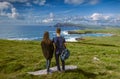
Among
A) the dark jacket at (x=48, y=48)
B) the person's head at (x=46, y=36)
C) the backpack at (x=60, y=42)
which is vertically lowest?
the dark jacket at (x=48, y=48)

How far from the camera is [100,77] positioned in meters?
21.4

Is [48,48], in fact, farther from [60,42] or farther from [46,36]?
[60,42]

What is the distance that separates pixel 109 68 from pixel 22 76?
33.1 ft

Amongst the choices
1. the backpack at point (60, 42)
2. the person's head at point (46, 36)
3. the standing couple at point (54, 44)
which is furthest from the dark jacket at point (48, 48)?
the backpack at point (60, 42)

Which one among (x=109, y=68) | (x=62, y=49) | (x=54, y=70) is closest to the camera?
(x=62, y=49)

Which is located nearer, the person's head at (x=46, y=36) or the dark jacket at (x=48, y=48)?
the person's head at (x=46, y=36)

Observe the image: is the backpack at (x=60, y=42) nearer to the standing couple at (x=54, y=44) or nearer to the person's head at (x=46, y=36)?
the standing couple at (x=54, y=44)

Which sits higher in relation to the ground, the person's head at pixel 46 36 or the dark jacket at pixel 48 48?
the person's head at pixel 46 36

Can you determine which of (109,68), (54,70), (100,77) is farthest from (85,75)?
(109,68)

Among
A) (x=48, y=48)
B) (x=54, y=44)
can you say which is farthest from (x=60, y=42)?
(x=48, y=48)

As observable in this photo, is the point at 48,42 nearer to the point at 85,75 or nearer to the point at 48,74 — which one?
the point at 48,74

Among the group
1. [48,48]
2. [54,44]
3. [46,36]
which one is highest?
[46,36]

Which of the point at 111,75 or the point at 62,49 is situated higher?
the point at 62,49

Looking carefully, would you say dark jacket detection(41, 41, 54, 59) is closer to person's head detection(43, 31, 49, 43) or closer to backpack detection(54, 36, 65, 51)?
person's head detection(43, 31, 49, 43)
